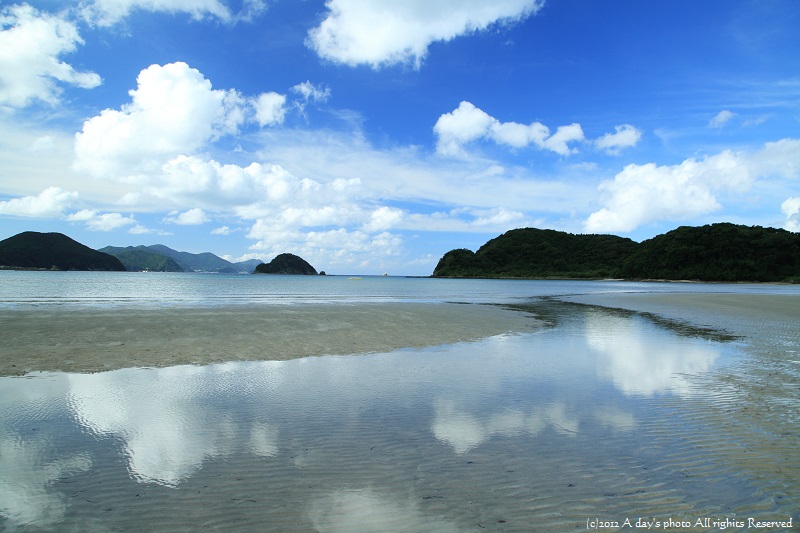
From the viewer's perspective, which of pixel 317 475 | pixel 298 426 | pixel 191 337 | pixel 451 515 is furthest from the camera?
pixel 191 337

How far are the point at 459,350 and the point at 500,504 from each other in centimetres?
1125

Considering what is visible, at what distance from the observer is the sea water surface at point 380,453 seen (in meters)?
4.55

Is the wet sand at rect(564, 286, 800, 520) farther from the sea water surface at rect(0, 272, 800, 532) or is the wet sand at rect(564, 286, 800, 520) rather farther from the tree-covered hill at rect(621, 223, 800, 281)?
the tree-covered hill at rect(621, 223, 800, 281)

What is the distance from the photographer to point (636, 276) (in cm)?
17912

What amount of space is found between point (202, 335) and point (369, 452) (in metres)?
14.4

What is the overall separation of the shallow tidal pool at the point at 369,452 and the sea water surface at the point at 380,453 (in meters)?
0.03

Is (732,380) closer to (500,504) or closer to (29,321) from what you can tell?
(500,504)

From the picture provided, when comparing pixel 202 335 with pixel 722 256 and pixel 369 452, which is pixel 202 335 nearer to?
pixel 369 452

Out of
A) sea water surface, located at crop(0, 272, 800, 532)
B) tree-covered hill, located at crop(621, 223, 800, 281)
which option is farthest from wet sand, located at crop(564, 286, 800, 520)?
tree-covered hill, located at crop(621, 223, 800, 281)

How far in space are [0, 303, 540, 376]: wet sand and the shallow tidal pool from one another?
2032 mm

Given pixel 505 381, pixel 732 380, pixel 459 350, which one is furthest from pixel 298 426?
pixel 732 380

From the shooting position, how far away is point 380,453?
6.20 m

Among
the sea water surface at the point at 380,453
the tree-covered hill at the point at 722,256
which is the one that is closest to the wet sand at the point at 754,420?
the sea water surface at the point at 380,453

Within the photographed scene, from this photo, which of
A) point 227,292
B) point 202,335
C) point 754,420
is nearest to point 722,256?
point 227,292
